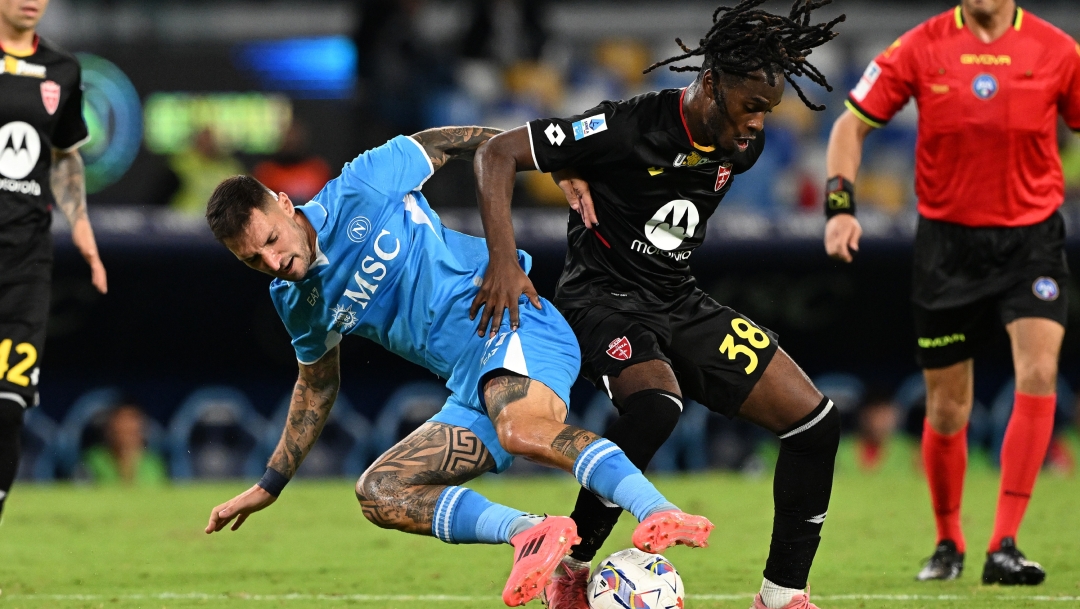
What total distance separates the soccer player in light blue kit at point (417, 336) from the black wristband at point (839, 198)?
70.4 inches

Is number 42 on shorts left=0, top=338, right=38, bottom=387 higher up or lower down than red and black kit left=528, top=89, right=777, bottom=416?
lower down

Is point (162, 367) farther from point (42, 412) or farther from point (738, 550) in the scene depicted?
point (738, 550)

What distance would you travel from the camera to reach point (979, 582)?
6266 mm

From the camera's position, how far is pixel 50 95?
261 inches

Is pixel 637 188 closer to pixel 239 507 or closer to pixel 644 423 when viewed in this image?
pixel 644 423

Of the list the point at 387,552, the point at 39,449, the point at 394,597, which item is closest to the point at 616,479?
the point at 394,597

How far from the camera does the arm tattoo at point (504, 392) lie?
15.6 feet

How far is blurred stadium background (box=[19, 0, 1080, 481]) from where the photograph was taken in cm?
1287

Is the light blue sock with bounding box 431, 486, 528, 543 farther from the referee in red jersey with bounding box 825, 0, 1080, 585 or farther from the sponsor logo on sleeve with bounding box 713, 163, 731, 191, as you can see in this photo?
the referee in red jersey with bounding box 825, 0, 1080, 585

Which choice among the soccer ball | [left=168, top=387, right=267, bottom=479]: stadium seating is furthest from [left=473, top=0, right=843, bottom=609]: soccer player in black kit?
[left=168, top=387, right=267, bottom=479]: stadium seating

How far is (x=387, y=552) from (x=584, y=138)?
11.1 feet

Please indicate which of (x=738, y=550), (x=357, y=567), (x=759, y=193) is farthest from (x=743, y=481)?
(x=357, y=567)

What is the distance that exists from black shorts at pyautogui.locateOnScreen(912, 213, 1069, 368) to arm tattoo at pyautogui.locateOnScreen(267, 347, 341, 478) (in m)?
3.02

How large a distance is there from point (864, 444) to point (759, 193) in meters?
2.70
